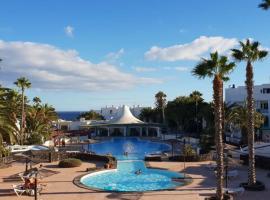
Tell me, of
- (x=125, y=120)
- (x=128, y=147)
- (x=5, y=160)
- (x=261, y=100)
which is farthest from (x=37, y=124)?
(x=261, y=100)

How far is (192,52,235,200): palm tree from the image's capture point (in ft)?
60.0

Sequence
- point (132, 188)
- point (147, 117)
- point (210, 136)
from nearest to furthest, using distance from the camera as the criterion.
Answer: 1. point (132, 188)
2. point (210, 136)
3. point (147, 117)

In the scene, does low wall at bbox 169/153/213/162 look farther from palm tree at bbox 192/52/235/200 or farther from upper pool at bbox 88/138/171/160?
palm tree at bbox 192/52/235/200

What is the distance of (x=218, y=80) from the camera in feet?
60.3

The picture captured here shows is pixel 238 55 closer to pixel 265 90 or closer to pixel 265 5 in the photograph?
pixel 265 5

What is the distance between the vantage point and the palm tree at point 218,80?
60.0 ft

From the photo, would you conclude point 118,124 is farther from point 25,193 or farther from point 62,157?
point 25,193

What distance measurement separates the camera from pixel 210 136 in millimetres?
43188

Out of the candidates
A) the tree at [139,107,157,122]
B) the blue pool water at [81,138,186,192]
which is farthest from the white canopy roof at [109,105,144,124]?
the blue pool water at [81,138,186,192]

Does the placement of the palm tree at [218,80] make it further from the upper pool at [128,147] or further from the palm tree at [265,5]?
the upper pool at [128,147]

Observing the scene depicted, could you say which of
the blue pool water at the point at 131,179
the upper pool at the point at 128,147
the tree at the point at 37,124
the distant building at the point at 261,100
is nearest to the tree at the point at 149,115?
the upper pool at the point at 128,147

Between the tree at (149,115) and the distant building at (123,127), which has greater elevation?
the tree at (149,115)

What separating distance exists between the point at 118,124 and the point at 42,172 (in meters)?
41.7

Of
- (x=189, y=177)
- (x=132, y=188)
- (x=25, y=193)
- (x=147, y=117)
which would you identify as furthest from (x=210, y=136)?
(x=147, y=117)
